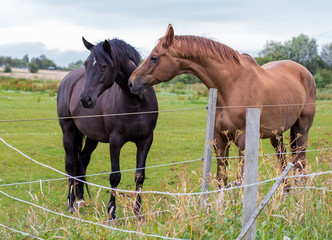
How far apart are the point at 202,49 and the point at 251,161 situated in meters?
2.07

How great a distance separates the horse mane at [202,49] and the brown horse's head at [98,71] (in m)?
0.94

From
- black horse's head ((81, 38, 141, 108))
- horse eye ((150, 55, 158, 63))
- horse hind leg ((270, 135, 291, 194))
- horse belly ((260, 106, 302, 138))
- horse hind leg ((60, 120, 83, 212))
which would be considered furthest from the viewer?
horse hind leg ((60, 120, 83, 212))

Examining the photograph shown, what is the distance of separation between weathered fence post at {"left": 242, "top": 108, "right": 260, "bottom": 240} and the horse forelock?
1.84m

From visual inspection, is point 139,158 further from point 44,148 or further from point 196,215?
point 44,148

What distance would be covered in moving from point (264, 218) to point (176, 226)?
36.2 inches

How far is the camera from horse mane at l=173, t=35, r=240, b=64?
4.74m

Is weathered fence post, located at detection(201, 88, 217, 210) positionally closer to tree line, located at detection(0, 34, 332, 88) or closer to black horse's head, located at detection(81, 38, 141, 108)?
black horse's head, located at detection(81, 38, 141, 108)

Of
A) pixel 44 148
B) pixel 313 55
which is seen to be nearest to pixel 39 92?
pixel 44 148

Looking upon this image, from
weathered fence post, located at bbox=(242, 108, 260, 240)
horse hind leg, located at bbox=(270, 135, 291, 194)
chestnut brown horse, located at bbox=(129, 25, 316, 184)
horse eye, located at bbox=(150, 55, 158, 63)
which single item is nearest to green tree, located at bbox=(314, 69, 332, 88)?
horse hind leg, located at bbox=(270, 135, 291, 194)

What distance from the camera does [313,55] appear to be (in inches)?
2260

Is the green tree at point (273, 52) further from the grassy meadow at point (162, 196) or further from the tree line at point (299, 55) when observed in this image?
the grassy meadow at point (162, 196)

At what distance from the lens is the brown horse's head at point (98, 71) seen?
497 centimetres

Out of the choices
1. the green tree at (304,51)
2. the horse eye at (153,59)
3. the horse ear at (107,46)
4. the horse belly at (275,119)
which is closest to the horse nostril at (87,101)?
the horse ear at (107,46)

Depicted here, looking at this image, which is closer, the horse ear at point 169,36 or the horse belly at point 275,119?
the horse ear at point 169,36
